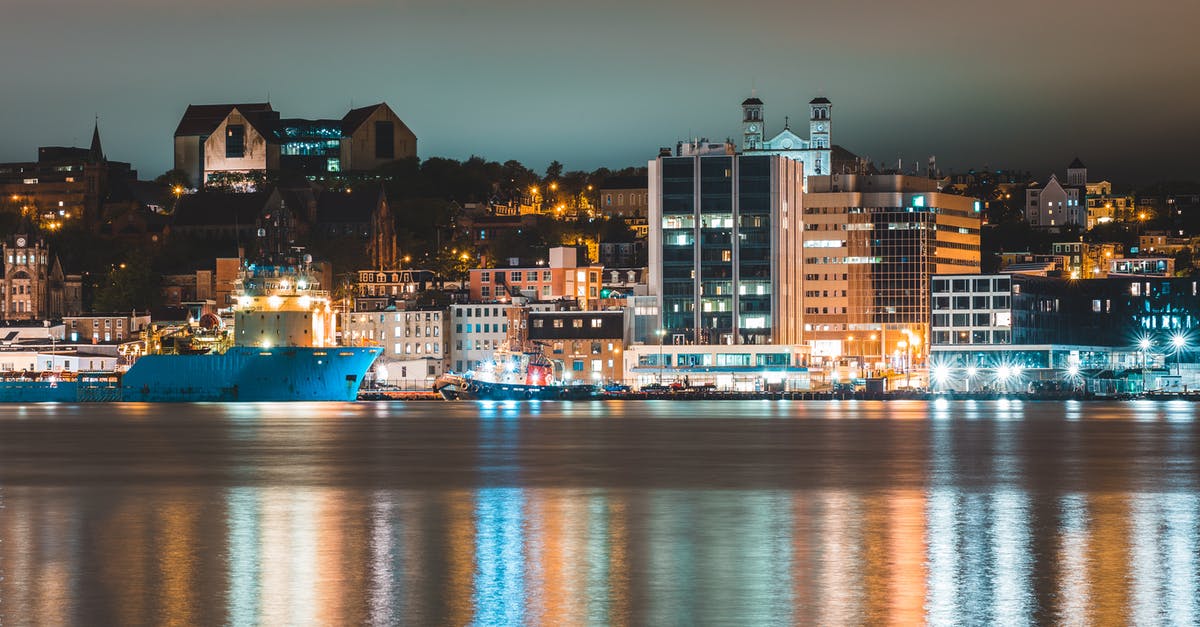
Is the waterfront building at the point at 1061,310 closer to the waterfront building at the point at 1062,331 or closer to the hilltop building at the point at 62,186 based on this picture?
the waterfront building at the point at 1062,331

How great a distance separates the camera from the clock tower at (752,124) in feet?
552

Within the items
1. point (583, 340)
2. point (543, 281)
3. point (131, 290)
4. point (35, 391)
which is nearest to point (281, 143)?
point (131, 290)

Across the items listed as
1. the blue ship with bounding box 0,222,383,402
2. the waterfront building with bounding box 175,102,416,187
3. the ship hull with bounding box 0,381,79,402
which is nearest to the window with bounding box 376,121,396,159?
the waterfront building with bounding box 175,102,416,187

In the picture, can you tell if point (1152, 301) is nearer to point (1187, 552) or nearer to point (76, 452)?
point (76, 452)

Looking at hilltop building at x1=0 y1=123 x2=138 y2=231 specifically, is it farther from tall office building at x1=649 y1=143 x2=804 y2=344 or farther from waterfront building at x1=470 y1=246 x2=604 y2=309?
tall office building at x1=649 y1=143 x2=804 y2=344

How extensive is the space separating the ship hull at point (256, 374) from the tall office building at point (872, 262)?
44.5m

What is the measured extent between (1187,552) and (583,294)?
383ft

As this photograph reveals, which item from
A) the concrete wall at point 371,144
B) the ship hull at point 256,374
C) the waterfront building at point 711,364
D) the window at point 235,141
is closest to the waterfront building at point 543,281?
the waterfront building at point 711,364

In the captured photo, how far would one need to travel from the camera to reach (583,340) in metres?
133

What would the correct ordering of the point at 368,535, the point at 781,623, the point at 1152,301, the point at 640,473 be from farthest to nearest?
the point at 1152,301 → the point at 640,473 → the point at 368,535 → the point at 781,623

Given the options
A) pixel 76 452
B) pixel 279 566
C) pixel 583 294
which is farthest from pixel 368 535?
pixel 583 294

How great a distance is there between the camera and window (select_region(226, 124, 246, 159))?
18900 centimetres

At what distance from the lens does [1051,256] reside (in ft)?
539

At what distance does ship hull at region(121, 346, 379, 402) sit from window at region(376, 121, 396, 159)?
7488cm
